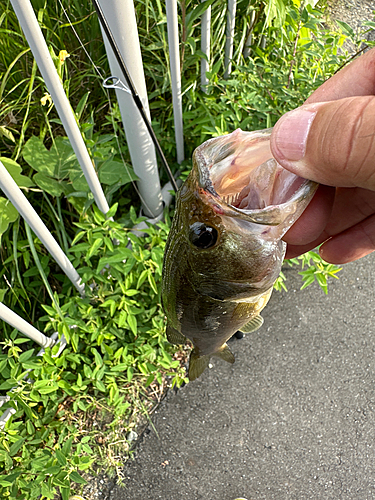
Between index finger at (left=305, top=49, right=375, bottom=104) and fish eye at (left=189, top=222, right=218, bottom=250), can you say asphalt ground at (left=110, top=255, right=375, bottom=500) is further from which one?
index finger at (left=305, top=49, right=375, bottom=104)

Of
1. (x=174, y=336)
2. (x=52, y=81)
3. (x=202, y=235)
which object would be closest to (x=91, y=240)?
(x=174, y=336)

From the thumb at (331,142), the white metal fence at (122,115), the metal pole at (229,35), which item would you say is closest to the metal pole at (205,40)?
the white metal fence at (122,115)

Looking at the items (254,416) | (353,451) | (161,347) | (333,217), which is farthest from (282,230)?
(353,451)

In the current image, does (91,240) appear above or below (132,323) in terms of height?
above

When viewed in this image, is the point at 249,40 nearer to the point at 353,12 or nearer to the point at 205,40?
the point at 205,40

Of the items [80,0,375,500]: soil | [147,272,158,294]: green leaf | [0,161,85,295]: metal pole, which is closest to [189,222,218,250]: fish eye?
[0,161,85,295]: metal pole

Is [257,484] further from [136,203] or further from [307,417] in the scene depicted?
[136,203]

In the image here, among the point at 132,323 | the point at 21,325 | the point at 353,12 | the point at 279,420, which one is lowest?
the point at 279,420
